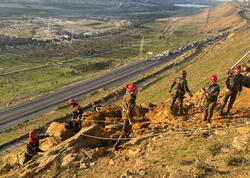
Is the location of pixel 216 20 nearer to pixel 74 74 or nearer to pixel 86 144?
pixel 74 74

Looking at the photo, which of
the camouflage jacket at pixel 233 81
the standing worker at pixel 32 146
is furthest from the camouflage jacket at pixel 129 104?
the camouflage jacket at pixel 233 81

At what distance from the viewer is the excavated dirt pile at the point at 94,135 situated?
27.6 ft

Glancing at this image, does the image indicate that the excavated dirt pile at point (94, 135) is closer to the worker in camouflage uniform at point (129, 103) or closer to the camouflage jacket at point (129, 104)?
the worker in camouflage uniform at point (129, 103)

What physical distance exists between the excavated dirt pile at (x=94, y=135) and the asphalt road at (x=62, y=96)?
27.5 meters

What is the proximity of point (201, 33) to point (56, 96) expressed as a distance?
9044 cm

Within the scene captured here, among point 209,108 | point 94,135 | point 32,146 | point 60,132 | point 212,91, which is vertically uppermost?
point 212,91

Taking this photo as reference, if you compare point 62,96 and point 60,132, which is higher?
point 60,132

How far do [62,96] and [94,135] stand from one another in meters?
37.6

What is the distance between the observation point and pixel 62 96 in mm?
45656

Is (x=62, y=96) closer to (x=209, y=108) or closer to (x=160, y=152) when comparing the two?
(x=209, y=108)

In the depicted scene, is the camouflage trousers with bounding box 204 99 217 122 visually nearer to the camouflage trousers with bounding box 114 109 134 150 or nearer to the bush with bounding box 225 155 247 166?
the camouflage trousers with bounding box 114 109 134 150

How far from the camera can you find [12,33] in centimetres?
11769

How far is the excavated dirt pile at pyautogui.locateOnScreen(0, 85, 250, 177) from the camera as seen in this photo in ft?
27.6

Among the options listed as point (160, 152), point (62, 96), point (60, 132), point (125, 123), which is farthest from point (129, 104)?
point (62, 96)
